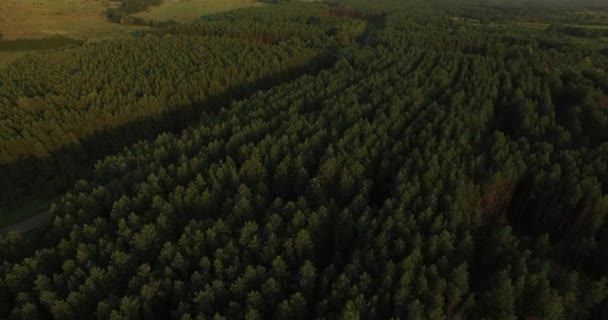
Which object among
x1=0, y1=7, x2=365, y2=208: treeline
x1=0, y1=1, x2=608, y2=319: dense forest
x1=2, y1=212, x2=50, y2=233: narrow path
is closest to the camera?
x1=0, y1=1, x2=608, y2=319: dense forest

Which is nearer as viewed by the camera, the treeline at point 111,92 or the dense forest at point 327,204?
the dense forest at point 327,204

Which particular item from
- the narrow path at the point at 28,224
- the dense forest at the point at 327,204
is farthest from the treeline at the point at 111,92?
the narrow path at the point at 28,224

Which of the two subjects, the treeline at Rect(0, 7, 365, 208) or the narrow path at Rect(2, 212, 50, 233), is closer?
the narrow path at Rect(2, 212, 50, 233)

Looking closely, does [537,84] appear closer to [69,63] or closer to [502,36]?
[502,36]

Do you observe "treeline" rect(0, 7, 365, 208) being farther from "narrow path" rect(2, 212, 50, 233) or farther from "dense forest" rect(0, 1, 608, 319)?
"narrow path" rect(2, 212, 50, 233)

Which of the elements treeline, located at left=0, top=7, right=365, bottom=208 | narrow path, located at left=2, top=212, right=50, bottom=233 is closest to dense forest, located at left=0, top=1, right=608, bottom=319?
treeline, located at left=0, top=7, right=365, bottom=208

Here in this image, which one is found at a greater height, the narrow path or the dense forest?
the dense forest

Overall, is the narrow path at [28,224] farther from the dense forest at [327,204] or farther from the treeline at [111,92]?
the dense forest at [327,204]
